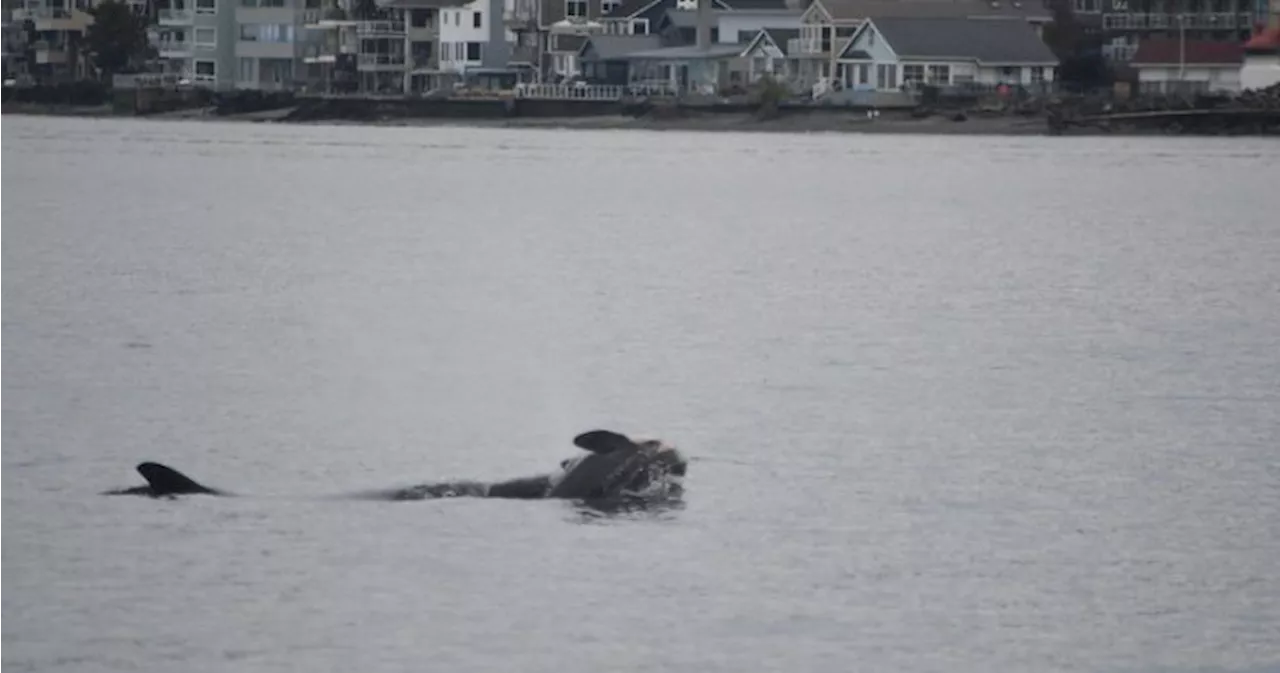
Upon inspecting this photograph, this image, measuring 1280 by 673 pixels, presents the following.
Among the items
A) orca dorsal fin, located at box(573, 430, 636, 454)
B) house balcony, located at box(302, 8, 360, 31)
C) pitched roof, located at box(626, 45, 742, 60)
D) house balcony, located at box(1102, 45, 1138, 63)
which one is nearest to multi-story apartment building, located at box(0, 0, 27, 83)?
house balcony, located at box(302, 8, 360, 31)

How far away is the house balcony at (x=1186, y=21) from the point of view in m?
130

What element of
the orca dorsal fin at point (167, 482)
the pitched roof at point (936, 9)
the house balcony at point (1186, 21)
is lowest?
the orca dorsal fin at point (167, 482)

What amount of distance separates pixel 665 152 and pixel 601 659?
116m

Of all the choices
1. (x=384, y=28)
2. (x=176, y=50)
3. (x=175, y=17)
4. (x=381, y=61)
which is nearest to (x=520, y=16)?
(x=384, y=28)

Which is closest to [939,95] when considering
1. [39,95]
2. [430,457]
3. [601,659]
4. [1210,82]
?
[1210,82]

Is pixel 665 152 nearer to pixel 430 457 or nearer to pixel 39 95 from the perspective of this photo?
pixel 39 95

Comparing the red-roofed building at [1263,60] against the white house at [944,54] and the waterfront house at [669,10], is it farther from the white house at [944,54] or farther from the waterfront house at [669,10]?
the waterfront house at [669,10]

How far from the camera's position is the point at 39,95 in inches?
6191

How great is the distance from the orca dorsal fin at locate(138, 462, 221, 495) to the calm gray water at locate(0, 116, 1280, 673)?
21cm

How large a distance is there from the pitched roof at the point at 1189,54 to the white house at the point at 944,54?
377cm

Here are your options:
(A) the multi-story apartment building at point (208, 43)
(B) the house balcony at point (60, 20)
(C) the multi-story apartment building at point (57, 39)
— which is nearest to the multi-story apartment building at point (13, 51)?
(C) the multi-story apartment building at point (57, 39)

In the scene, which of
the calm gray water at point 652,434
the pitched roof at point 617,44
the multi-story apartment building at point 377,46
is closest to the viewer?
the calm gray water at point 652,434

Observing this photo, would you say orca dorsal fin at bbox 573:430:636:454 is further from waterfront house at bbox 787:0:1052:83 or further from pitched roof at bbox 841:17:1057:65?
waterfront house at bbox 787:0:1052:83

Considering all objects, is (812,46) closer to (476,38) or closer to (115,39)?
(476,38)
